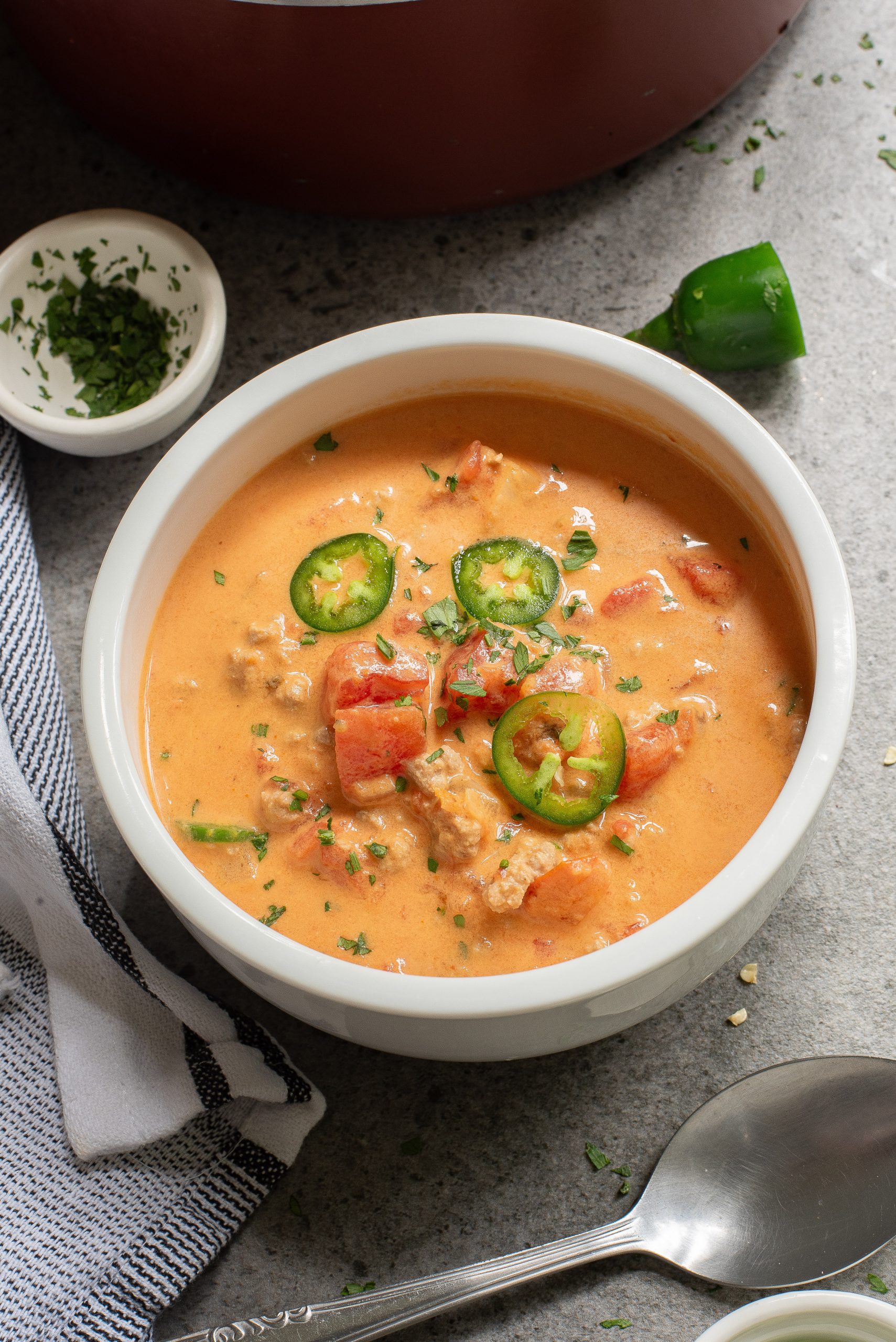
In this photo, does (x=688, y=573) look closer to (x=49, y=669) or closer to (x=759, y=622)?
(x=759, y=622)

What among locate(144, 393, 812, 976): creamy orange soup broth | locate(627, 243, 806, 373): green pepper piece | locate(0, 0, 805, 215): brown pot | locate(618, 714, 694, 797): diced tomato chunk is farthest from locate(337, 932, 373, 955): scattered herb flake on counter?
locate(0, 0, 805, 215): brown pot

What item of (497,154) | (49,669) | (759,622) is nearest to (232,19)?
(497,154)

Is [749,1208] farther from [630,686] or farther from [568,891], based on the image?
[630,686]

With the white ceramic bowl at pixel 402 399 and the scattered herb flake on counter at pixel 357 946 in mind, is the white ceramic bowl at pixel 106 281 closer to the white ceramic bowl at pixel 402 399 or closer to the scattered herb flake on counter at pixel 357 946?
the white ceramic bowl at pixel 402 399

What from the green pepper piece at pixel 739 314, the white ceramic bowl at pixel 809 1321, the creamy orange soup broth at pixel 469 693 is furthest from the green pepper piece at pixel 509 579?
the white ceramic bowl at pixel 809 1321

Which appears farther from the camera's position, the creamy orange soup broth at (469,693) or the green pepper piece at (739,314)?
the green pepper piece at (739,314)

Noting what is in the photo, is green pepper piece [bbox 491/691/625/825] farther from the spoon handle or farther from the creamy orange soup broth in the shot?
the spoon handle
